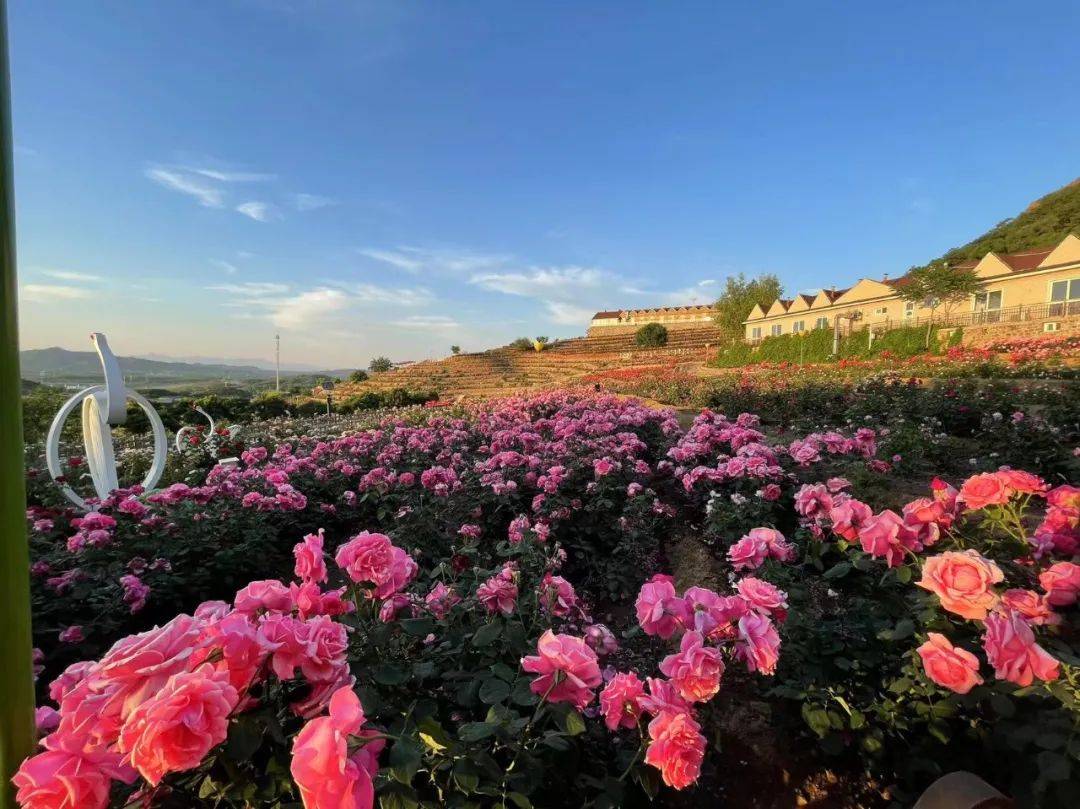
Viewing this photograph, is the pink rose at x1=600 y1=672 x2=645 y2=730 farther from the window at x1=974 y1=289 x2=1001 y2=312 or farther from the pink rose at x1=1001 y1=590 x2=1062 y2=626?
the window at x1=974 y1=289 x2=1001 y2=312

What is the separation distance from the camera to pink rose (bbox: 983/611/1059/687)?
1.00 meters

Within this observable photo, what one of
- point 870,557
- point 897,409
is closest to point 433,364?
point 897,409

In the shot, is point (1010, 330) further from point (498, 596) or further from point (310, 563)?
point (310, 563)

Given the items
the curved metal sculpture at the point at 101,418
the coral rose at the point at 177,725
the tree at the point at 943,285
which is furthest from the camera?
the tree at the point at 943,285

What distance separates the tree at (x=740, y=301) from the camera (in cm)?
4503

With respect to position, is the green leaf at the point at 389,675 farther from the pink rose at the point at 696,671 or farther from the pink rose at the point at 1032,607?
the pink rose at the point at 1032,607

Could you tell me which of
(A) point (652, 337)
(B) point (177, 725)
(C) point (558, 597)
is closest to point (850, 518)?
(C) point (558, 597)

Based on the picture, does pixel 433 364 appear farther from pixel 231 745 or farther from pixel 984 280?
pixel 231 745

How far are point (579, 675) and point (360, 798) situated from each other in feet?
1.47

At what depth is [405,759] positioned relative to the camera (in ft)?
2.59

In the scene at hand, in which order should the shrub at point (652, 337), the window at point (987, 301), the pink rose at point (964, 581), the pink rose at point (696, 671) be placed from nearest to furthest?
the pink rose at point (696, 671), the pink rose at point (964, 581), the window at point (987, 301), the shrub at point (652, 337)

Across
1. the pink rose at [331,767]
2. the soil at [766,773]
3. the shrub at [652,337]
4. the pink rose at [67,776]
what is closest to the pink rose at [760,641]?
the soil at [766,773]

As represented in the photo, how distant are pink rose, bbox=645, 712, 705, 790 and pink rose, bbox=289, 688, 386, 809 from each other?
1.81 ft

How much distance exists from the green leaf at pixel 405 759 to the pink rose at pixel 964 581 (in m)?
1.18
